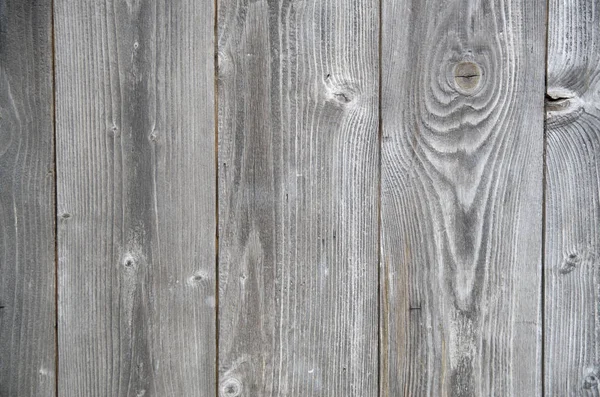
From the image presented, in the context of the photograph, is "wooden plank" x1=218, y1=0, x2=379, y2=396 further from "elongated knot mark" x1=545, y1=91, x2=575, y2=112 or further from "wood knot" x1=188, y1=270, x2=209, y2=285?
"elongated knot mark" x1=545, y1=91, x2=575, y2=112

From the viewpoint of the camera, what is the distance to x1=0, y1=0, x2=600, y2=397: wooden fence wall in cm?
81

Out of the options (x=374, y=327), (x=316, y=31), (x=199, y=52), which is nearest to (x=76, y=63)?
(x=199, y=52)

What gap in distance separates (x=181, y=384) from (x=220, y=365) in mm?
68

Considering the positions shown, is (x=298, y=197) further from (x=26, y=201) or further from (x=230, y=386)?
(x=26, y=201)

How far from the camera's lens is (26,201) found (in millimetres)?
835

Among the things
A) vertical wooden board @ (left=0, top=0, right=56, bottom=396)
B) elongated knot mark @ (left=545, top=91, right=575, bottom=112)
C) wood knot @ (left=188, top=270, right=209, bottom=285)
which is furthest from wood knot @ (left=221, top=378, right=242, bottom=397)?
elongated knot mark @ (left=545, top=91, right=575, bottom=112)

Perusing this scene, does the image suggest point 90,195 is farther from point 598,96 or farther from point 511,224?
point 598,96

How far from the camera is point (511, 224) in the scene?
82cm

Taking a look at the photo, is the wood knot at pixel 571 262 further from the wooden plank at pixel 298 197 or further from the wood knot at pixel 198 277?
the wood knot at pixel 198 277

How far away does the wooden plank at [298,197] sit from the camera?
817 millimetres

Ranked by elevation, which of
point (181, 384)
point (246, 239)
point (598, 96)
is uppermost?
point (598, 96)

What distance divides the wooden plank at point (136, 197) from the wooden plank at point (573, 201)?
0.51m

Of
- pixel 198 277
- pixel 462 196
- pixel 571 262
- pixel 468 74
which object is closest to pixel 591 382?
pixel 571 262

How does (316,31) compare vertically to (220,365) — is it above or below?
above
